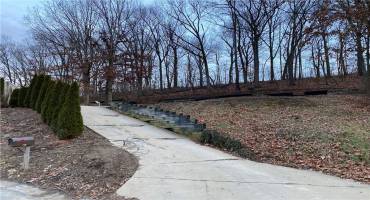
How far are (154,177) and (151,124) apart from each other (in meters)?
8.44

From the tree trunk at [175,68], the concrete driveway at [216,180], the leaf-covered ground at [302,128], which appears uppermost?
the tree trunk at [175,68]

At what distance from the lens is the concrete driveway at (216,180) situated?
7.10 meters

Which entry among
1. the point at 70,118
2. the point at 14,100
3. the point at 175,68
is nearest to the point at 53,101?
the point at 70,118

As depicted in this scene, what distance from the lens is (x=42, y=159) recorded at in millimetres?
10008

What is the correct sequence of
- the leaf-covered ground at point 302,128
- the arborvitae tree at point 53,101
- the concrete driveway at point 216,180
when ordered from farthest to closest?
the arborvitae tree at point 53,101 → the leaf-covered ground at point 302,128 → the concrete driveway at point 216,180

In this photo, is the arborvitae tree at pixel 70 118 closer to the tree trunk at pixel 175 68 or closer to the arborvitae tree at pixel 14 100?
the arborvitae tree at pixel 14 100

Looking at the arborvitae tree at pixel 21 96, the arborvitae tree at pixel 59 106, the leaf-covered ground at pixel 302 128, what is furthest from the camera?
the arborvitae tree at pixel 21 96

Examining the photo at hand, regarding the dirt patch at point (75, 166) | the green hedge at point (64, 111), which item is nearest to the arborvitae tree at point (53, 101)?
the green hedge at point (64, 111)

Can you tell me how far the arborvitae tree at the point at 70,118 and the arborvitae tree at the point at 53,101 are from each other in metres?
1.55

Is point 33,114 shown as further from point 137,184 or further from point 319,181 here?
point 319,181

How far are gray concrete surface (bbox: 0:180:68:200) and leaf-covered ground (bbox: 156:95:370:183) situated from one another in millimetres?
4711

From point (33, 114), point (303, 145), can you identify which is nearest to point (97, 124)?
point (33, 114)

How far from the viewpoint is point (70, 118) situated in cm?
1230

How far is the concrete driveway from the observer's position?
7102 mm
